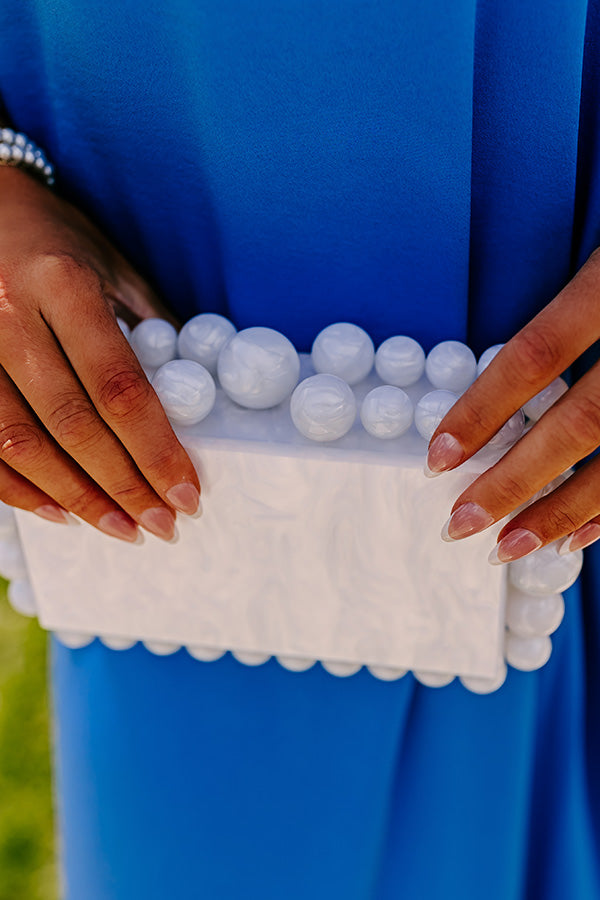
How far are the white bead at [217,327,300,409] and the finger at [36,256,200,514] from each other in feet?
0.22

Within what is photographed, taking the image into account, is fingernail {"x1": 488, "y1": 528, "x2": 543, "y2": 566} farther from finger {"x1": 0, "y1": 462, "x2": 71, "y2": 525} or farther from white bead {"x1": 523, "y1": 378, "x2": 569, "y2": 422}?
finger {"x1": 0, "y1": 462, "x2": 71, "y2": 525}

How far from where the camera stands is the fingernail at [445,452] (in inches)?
21.6

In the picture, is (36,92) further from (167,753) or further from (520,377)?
(167,753)

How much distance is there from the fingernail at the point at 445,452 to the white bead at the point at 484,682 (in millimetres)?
220

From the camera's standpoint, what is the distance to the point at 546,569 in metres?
0.63

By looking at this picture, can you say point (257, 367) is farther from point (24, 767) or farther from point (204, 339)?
point (24, 767)

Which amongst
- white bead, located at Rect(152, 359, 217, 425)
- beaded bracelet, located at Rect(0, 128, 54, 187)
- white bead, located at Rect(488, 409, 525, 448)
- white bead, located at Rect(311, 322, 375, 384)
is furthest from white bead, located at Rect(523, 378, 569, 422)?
beaded bracelet, located at Rect(0, 128, 54, 187)

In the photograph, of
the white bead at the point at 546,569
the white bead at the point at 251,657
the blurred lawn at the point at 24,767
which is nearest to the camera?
the white bead at the point at 546,569

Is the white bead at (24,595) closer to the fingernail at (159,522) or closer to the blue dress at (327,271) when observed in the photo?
the blue dress at (327,271)

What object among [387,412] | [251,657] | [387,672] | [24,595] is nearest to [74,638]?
[24,595]

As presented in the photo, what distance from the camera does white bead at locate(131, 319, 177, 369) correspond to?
0.67m

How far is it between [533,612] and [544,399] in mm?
182

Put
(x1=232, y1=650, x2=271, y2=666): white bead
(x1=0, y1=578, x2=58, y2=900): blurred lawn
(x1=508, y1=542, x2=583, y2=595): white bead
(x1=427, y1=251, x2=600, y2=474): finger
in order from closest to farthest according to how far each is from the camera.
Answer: (x1=427, y1=251, x2=600, y2=474): finger, (x1=508, y1=542, x2=583, y2=595): white bead, (x1=232, y1=650, x2=271, y2=666): white bead, (x1=0, y1=578, x2=58, y2=900): blurred lawn

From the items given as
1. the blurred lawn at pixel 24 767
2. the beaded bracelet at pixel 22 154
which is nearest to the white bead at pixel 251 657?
the beaded bracelet at pixel 22 154
